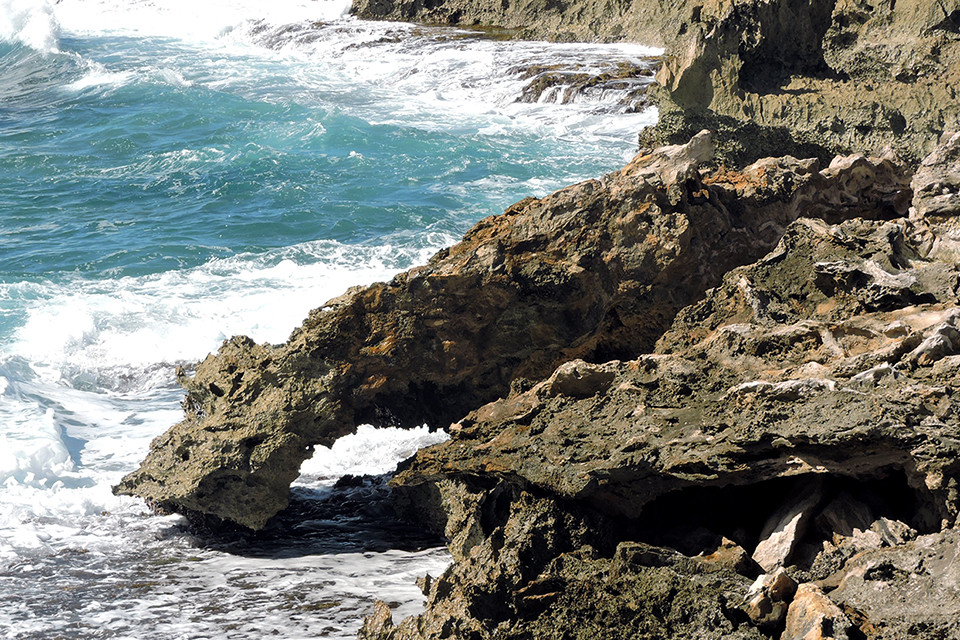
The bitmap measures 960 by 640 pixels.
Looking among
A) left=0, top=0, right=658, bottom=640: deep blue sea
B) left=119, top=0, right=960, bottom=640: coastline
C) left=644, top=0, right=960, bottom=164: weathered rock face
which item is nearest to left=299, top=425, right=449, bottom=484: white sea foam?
left=0, top=0, right=658, bottom=640: deep blue sea

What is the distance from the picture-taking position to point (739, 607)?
391cm

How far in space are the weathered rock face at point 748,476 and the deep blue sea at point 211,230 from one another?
126cm

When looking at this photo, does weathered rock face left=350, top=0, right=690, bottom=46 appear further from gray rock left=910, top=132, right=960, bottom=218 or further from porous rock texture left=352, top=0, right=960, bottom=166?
gray rock left=910, top=132, right=960, bottom=218

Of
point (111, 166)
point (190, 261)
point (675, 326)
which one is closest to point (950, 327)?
point (675, 326)

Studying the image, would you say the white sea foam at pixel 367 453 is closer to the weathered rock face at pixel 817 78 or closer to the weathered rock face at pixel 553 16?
the weathered rock face at pixel 817 78

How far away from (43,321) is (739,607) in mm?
10602

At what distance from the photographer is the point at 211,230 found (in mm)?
15695

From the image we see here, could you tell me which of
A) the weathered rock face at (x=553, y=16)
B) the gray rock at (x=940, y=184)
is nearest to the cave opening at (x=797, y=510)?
the gray rock at (x=940, y=184)

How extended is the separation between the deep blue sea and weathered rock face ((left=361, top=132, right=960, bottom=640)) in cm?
126

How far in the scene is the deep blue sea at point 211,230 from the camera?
631 cm

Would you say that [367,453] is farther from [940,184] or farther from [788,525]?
[940,184]

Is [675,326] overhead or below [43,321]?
overhead

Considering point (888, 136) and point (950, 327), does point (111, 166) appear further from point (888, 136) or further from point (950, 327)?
point (950, 327)

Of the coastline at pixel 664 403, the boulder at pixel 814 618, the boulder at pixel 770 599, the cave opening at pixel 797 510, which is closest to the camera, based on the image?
the boulder at pixel 814 618
